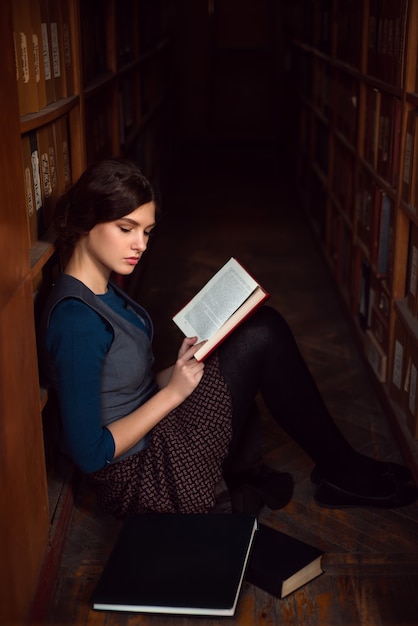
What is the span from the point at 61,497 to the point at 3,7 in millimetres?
1182

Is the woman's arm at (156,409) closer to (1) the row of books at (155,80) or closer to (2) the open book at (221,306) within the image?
(2) the open book at (221,306)

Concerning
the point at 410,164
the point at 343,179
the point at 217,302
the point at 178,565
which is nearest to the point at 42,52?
the point at 217,302

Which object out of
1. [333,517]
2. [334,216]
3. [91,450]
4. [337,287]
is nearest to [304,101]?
[334,216]

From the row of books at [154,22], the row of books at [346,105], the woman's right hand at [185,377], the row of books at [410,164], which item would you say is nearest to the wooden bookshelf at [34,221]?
the woman's right hand at [185,377]

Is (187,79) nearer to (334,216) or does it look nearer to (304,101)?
(304,101)

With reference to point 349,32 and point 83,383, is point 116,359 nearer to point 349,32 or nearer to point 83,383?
point 83,383

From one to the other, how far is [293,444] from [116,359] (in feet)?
3.02

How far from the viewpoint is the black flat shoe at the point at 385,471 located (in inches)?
90.0

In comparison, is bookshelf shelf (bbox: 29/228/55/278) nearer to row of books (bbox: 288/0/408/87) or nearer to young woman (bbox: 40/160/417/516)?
young woman (bbox: 40/160/417/516)

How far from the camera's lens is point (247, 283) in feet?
6.28

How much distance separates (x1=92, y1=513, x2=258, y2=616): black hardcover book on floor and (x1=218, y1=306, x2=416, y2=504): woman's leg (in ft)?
0.83

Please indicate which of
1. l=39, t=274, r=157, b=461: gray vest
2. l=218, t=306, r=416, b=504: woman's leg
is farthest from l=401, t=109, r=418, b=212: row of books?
l=39, t=274, r=157, b=461: gray vest

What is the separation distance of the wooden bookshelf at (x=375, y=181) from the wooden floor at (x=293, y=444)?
112 mm

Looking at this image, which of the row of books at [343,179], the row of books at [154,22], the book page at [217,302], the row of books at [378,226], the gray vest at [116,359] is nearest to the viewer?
the gray vest at [116,359]
